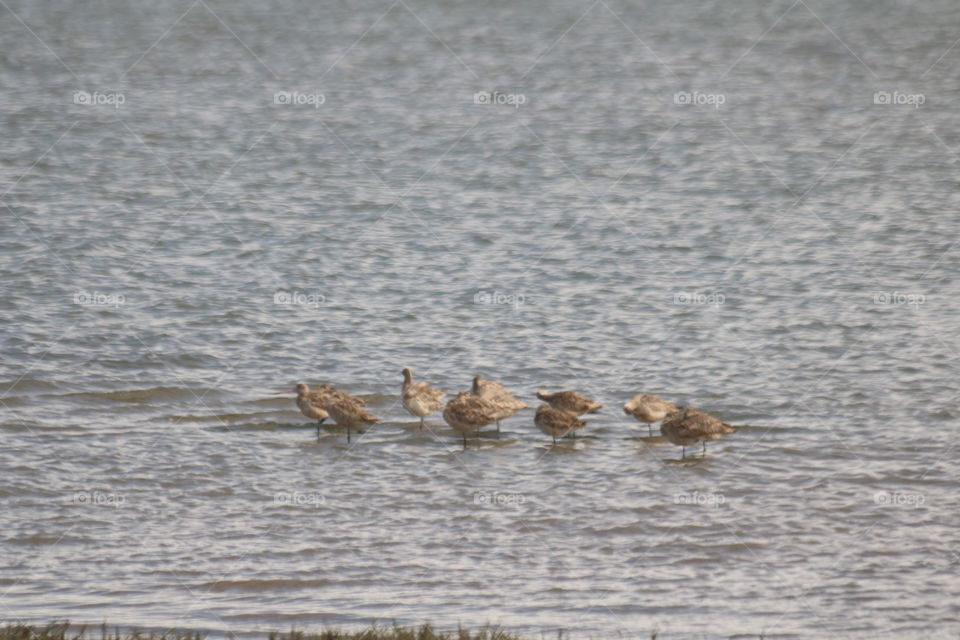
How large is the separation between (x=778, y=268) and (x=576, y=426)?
7.85m

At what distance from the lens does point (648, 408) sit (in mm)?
16609

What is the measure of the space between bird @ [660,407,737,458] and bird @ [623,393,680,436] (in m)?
0.41

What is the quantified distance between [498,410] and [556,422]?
0.75 metres

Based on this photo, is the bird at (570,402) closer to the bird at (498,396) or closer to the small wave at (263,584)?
the bird at (498,396)

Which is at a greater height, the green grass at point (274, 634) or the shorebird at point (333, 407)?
the shorebird at point (333, 407)

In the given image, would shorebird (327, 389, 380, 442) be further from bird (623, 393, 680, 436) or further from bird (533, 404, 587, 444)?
bird (623, 393, 680, 436)

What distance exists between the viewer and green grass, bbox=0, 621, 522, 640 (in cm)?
1017

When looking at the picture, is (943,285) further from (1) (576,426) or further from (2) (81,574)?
(2) (81,574)

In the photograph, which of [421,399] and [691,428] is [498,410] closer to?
[421,399]

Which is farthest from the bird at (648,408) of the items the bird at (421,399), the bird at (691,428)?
the bird at (421,399)

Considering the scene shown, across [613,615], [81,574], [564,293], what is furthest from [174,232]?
[613,615]

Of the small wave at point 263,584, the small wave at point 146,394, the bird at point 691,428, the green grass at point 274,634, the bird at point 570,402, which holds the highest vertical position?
the small wave at point 146,394

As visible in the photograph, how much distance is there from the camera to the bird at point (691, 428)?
15.9m

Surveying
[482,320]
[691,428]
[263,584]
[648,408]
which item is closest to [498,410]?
[648,408]
